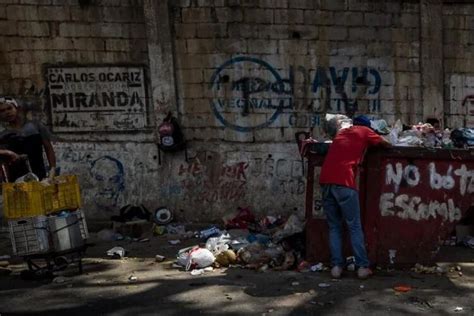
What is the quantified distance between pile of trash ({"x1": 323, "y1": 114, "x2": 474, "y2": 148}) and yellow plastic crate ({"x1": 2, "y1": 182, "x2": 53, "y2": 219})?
2834 mm

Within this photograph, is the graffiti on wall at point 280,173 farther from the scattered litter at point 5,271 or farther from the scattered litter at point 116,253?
the scattered litter at point 5,271

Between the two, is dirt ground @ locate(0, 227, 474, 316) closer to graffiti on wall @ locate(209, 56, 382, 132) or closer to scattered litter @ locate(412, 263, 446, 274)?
scattered litter @ locate(412, 263, 446, 274)

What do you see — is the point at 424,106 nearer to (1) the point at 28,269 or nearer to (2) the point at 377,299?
(2) the point at 377,299

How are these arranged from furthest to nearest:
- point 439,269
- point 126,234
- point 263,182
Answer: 1. point 263,182
2. point 126,234
3. point 439,269

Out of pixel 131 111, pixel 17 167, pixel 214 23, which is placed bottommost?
pixel 17 167

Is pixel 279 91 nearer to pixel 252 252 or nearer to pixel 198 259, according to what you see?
pixel 252 252

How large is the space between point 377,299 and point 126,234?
3700 mm

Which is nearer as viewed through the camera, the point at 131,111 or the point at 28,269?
the point at 28,269

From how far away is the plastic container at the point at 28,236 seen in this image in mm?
5301

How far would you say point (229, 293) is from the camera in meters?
4.95

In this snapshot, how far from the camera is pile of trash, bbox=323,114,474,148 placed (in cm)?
568

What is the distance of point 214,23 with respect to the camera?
7750 mm

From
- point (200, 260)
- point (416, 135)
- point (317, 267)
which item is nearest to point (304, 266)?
point (317, 267)

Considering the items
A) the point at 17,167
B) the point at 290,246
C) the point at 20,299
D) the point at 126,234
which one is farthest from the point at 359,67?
the point at 20,299
